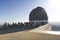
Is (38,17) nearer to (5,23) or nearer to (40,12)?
(40,12)

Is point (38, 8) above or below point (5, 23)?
above

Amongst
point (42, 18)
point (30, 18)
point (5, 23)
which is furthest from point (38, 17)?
point (5, 23)

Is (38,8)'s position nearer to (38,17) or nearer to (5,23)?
(38,17)

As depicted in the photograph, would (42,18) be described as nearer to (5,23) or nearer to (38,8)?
(38,8)

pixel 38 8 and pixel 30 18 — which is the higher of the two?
pixel 38 8

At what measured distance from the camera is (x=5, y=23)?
94.6ft

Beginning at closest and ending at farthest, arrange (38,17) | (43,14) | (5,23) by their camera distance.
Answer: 1. (5,23)
2. (38,17)
3. (43,14)

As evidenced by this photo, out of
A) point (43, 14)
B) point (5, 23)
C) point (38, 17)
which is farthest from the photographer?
point (43, 14)

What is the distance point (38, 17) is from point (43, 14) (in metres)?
4.65

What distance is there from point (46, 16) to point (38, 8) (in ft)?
18.9

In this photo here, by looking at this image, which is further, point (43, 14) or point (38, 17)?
point (43, 14)

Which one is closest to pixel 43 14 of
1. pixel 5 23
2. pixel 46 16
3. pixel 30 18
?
pixel 46 16

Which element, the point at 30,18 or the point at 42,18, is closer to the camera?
the point at 42,18

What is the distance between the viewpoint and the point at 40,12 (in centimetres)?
5709
